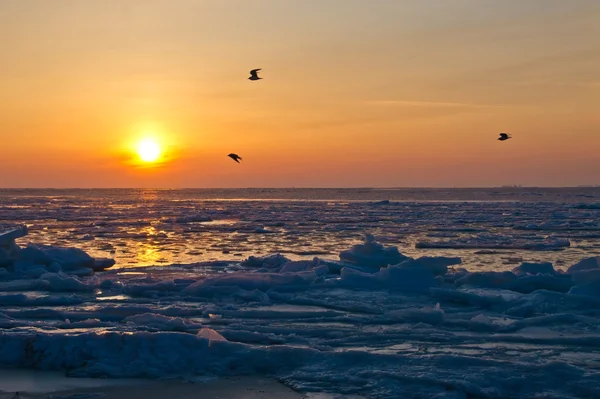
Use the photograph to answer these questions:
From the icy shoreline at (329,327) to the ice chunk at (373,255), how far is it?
0.55m

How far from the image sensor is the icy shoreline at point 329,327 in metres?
6.35

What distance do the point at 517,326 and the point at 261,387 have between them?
12.6ft

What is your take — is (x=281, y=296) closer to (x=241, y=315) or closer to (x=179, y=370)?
(x=241, y=315)

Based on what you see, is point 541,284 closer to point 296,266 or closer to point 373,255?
point 373,255

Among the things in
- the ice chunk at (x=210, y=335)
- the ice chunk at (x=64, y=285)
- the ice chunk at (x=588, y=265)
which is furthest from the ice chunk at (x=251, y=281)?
the ice chunk at (x=588, y=265)

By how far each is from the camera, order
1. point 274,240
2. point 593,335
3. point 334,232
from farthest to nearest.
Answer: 1. point 334,232
2. point 274,240
3. point 593,335

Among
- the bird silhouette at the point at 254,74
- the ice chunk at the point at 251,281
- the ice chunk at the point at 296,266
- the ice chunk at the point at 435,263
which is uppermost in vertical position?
the bird silhouette at the point at 254,74

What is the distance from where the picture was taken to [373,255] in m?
13.4

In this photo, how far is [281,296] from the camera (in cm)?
1027

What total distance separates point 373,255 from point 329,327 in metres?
5.29

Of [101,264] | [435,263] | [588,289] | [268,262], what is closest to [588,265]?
[588,289]

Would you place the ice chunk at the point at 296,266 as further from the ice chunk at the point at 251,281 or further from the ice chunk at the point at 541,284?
the ice chunk at the point at 541,284

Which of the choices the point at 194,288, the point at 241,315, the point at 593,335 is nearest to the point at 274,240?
the point at 194,288

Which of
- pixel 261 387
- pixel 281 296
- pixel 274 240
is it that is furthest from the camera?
pixel 274 240
